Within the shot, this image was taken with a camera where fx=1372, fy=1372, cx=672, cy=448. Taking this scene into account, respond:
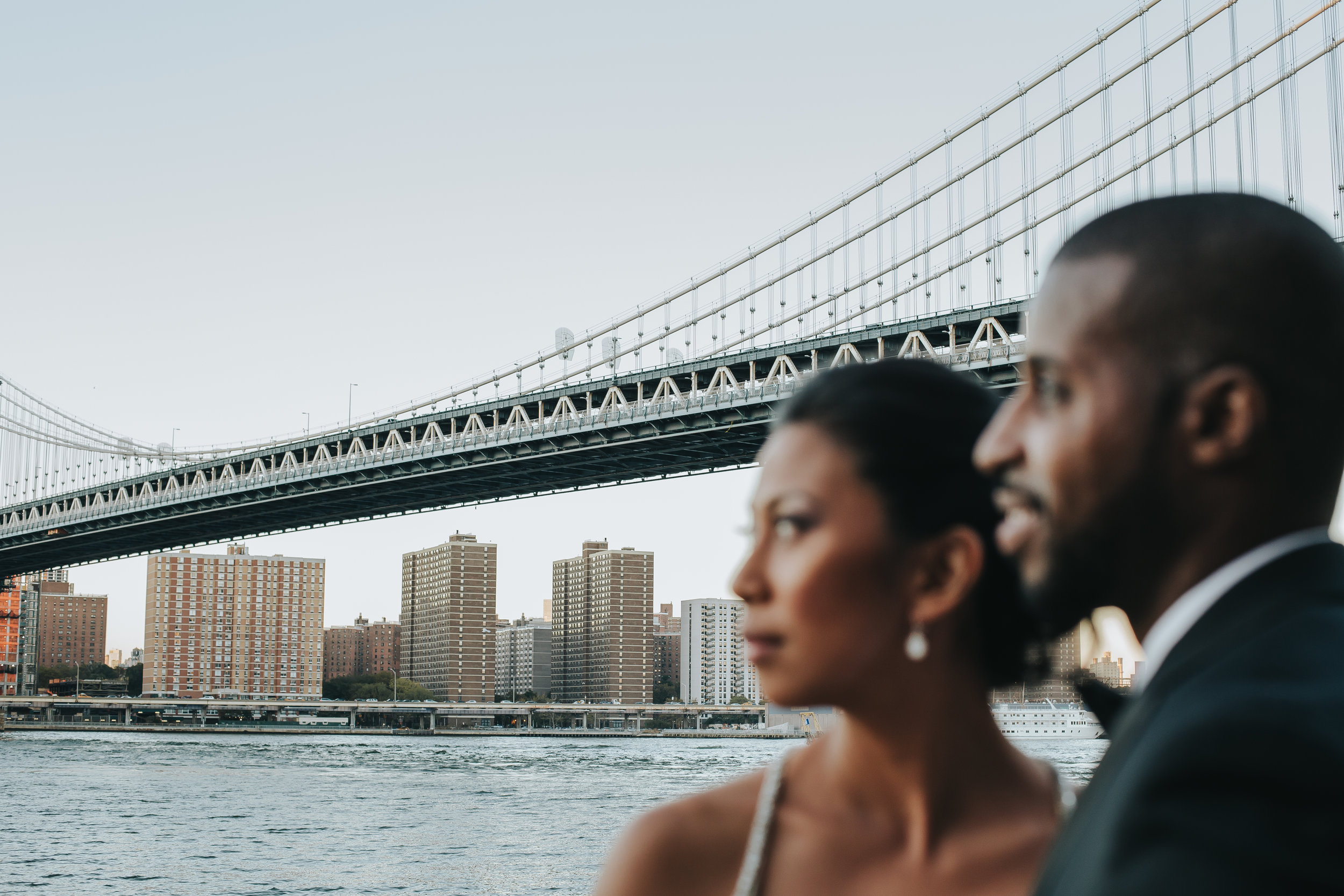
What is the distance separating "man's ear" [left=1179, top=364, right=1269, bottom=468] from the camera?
2.45 feet

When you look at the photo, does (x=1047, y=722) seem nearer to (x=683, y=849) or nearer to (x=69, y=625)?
(x=683, y=849)

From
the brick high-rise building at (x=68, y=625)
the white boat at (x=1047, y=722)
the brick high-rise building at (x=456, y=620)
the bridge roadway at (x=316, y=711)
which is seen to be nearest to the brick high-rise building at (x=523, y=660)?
the brick high-rise building at (x=456, y=620)

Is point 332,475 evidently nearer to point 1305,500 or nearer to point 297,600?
point 1305,500

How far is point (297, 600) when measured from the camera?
113188 millimetres

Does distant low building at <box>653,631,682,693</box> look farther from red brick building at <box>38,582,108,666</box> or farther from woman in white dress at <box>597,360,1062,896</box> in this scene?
woman in white dress at <box>597,360,1062,896</box>

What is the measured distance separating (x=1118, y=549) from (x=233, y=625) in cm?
11490

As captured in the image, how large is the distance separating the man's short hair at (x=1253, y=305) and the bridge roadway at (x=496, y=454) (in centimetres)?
2214

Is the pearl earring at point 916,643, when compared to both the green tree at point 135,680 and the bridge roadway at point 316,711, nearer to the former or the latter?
the bridge roadway at point 316,711

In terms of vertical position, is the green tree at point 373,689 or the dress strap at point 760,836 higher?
the dress strap at point 760,836

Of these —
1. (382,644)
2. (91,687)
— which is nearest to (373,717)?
(91,687)

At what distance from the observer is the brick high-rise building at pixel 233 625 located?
106312 mm

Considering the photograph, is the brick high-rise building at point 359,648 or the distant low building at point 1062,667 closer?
the distant low building at point 1062,667

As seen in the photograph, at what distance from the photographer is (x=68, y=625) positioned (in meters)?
152

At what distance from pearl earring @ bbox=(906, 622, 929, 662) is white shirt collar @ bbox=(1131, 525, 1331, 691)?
0.25 m
